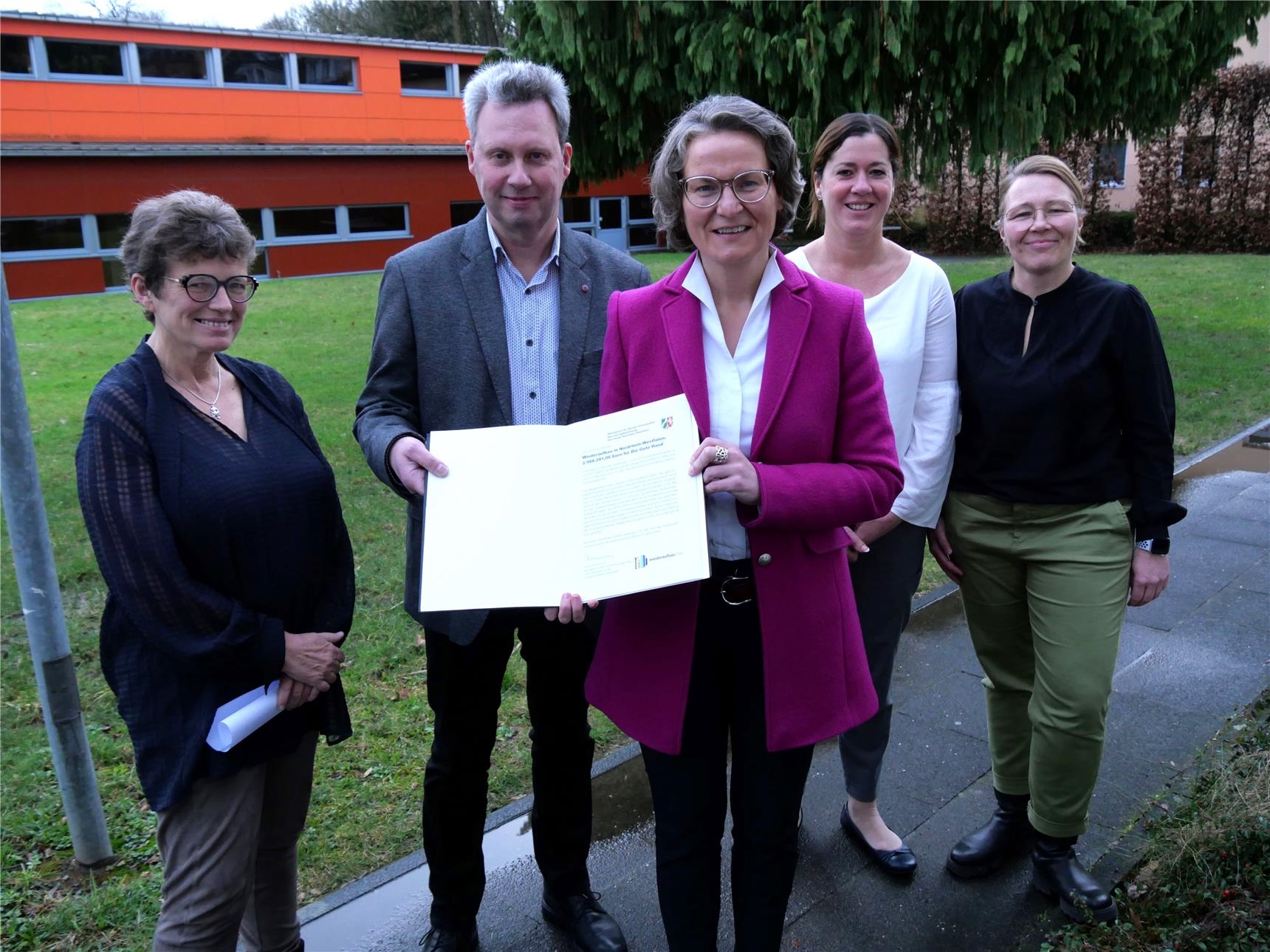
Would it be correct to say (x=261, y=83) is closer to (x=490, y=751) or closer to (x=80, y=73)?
(x=80, y=73)

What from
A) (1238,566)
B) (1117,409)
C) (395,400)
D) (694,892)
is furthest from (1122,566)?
(1238,566)

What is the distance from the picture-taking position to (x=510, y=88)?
2.55 metres

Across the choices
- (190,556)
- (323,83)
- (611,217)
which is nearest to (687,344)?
(190,556)

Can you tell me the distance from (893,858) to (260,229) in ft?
83.5

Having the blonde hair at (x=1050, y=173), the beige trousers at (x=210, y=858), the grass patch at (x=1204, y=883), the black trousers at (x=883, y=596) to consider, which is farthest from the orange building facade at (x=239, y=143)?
the beige trousers at (x=210, y=858)

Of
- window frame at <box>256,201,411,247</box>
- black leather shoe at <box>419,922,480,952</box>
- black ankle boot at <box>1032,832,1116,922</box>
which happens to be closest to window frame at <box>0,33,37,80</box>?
window frame at <box>256,201,411,247</box>

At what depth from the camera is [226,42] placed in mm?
23984

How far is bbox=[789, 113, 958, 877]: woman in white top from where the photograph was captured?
3.05 metres

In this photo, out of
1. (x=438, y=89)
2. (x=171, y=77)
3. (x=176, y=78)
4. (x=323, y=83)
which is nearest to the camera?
(x=171, y=77)

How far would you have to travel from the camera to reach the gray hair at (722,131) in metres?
2.23

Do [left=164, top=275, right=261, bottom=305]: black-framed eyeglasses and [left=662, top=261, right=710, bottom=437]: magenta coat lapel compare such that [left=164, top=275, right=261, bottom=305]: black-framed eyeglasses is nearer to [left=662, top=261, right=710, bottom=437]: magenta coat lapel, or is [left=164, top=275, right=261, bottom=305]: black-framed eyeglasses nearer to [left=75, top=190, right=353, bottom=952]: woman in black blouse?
[left=75, top=190, right=353, bottom=952]: woman in black blouse

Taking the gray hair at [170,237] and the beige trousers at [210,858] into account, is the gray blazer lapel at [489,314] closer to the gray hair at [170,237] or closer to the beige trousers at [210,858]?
the gray hair at [170,237]

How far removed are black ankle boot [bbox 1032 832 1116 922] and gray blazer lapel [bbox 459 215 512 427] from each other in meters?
2.21

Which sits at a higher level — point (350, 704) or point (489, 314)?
point (489, 314)
